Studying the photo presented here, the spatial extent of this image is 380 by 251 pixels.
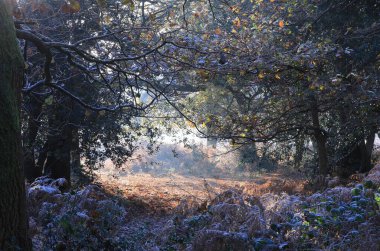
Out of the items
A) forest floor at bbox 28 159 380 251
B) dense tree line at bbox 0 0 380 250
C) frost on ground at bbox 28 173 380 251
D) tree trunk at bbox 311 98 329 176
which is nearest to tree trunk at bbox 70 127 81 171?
dense tree line at bbox 0 0 380 250

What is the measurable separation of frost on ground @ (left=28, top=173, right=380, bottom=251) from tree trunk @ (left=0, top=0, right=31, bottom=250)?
2.55 feet

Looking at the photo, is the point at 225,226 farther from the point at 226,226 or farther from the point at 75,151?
the point at 75,151

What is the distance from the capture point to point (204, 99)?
18.9m

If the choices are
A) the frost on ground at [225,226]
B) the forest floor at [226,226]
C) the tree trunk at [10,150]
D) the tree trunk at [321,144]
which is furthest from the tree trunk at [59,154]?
the tree trunk at [10,150]

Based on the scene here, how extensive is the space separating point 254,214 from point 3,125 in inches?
123

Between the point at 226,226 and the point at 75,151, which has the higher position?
the point at 75,151

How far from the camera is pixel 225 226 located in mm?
5184

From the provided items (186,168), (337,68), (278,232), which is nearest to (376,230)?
(278,232)

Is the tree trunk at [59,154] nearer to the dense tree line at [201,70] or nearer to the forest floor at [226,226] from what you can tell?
the dense tree line at [201,70]

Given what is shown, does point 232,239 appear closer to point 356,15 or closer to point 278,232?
point 278,232

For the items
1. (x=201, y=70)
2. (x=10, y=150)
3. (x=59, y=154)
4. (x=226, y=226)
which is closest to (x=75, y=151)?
(x=59, y=154)

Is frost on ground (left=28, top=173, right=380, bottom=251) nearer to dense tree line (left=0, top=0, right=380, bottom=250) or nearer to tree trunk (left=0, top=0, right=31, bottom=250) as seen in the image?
tree trunk (left=0, top=0, right=31, bottom=250)

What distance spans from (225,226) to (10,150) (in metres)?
2.83

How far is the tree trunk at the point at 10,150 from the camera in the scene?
325 centimetres
